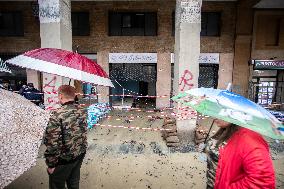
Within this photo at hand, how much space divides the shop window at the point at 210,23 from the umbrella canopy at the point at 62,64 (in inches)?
500

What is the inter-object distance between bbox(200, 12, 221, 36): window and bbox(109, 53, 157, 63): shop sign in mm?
3887

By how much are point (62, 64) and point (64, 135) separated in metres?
1.02

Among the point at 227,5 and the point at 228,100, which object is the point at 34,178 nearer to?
the point at 228,100

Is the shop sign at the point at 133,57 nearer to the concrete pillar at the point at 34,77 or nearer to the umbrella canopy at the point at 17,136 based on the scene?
the concrete pillar at the point at 34,77

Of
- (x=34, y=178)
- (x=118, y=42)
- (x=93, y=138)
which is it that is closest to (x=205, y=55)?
(x=118, y=42)

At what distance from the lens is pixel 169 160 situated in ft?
19.1

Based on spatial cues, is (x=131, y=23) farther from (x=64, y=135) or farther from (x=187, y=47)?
(x=64, y=135)

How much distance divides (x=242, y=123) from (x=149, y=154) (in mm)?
4872

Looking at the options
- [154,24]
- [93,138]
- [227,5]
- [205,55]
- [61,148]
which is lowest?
[93,138]

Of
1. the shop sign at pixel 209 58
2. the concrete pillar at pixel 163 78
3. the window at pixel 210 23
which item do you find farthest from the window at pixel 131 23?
the window at pixel 210 23

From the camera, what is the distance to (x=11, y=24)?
46.2 ft

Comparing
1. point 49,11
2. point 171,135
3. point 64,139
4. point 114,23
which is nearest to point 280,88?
point 171,135

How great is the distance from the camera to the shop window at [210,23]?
1423cm

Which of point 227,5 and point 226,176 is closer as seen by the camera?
point 226,176
